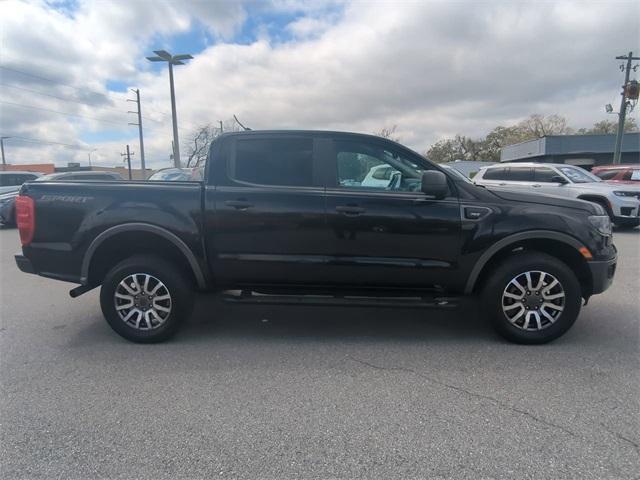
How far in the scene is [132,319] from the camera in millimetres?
3891

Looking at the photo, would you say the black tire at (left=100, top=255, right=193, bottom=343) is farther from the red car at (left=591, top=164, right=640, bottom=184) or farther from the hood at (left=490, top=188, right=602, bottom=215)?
the red car at (left=591, top=164, right=640, bottom=184)

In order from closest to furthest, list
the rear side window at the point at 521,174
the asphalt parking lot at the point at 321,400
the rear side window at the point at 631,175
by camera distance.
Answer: the asphalt parking lot at the point at 321,400 < the rear side window at the point at 521,174 < the rear side window at the point at 631,175

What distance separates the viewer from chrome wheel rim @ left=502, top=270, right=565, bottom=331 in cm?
368

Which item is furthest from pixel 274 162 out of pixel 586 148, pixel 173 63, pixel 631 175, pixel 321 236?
pixel 586 148

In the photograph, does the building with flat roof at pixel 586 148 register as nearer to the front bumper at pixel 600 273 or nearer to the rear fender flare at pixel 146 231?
the front bumper at pixel 600 273

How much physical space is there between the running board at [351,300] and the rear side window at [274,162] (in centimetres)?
108

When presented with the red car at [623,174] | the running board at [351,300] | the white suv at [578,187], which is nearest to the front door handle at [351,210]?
the running board at [351,300]

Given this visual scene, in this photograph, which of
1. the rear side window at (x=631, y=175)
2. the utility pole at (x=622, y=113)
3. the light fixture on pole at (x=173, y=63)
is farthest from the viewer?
the utility pole at (x=622, y=113)

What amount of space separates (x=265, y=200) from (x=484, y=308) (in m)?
2.25

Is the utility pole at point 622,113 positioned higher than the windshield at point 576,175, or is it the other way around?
the utility pole at point 622,113

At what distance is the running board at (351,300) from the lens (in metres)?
3.73

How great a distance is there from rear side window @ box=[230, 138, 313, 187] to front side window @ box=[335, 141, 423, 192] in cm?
31

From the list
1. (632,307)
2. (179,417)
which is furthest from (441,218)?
(632,307)

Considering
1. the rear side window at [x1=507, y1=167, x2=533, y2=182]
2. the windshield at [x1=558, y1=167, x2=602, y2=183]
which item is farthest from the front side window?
the windshield at [x1=558, y1=167, x2=602, y2=183]
